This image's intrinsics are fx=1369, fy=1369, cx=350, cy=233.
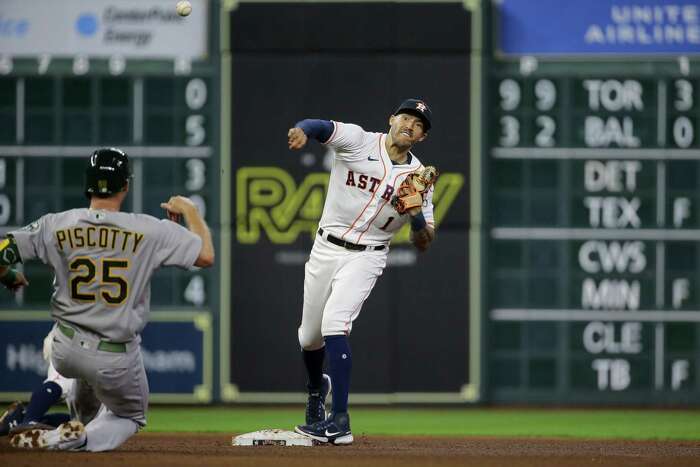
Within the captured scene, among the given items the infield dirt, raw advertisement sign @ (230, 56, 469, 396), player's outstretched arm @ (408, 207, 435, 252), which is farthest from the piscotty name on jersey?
raw advertisement sign @ (230, 56, 469, 396)

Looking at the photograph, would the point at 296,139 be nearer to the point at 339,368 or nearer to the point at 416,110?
the point at 416,110

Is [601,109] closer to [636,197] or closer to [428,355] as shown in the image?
[636,197]

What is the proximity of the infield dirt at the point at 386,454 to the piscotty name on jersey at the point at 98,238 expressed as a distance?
3.22 ft

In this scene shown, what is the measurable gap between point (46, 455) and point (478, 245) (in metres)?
5.34

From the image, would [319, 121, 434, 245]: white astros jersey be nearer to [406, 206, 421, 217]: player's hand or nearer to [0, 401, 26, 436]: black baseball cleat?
[406, 206, 421, 217]: player's hand

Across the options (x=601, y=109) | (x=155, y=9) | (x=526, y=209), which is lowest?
(x=526, y=209)

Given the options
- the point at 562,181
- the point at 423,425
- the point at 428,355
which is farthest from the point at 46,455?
the point at 562,181

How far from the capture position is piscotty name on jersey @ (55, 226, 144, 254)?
20.9 feet

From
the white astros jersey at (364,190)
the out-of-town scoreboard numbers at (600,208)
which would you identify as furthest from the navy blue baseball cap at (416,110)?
the out-of-town scoreboard numbers at (600,208)

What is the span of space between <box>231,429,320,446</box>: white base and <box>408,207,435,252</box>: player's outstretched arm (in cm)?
124

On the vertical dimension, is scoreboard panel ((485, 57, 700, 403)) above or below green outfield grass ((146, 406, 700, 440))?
above

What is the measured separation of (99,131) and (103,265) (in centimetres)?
474

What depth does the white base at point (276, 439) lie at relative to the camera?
7.35 metres

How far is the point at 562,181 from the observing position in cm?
1103
